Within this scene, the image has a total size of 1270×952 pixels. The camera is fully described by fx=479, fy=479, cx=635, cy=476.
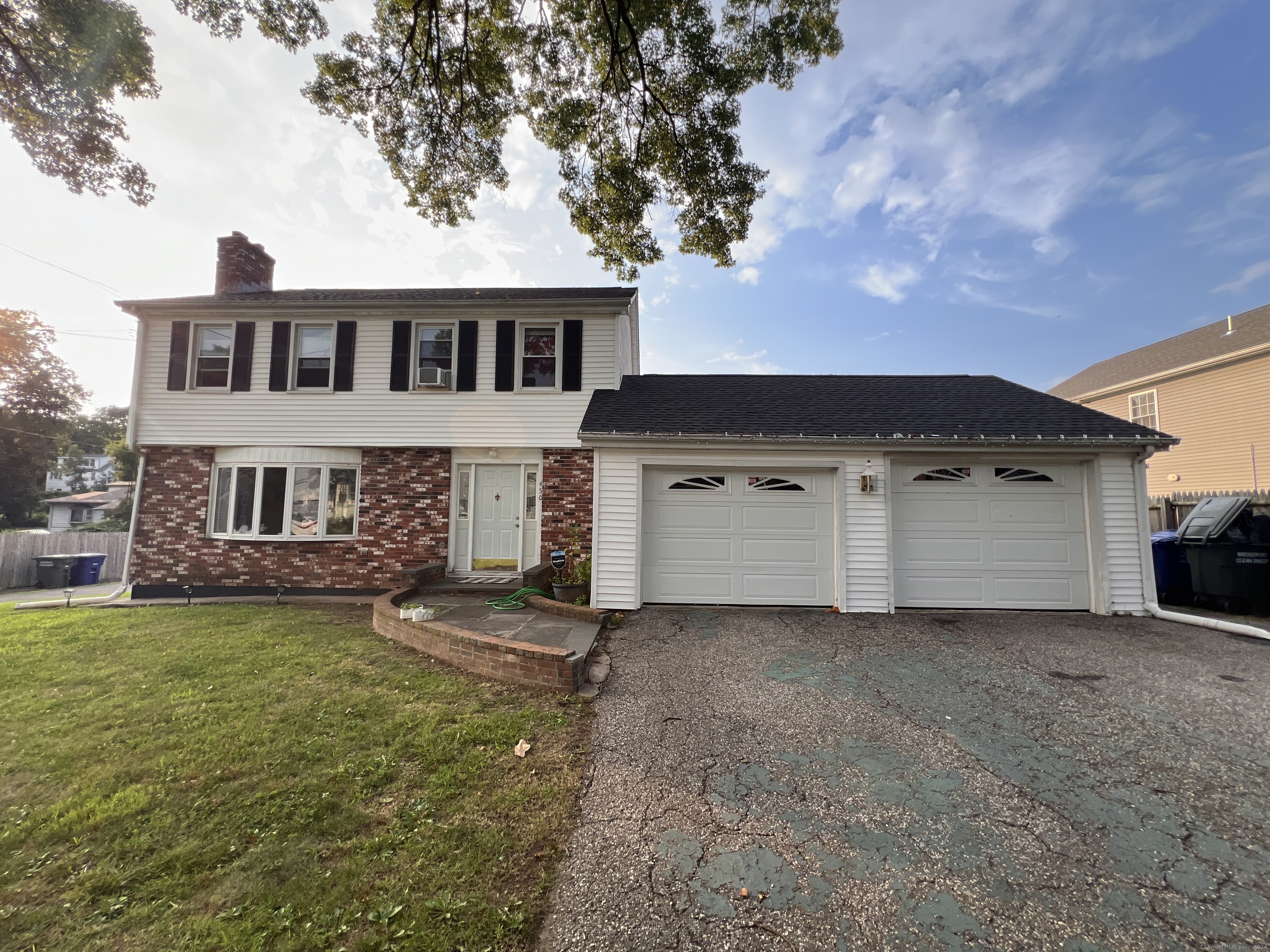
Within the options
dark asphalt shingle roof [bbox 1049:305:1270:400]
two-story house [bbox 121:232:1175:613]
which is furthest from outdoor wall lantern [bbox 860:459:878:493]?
dark asphalt shingle roof [bbox 1049:305:1270:400]

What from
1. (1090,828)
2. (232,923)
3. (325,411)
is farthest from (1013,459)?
(325,411)

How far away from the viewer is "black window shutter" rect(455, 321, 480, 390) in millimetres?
9453

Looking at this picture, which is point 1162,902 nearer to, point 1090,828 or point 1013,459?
point 1090,828

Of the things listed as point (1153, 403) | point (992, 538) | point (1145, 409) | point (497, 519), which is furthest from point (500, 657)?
point (1145, 409)

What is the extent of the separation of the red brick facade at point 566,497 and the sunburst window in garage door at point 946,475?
550 cm

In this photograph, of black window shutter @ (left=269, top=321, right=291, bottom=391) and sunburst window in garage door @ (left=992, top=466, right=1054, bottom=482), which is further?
black window shutter @ (left=269, top=321, right=291, bottom=391)

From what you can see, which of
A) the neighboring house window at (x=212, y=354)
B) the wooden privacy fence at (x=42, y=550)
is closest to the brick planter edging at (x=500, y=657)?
the neighboring house window at (x=212, y=354)

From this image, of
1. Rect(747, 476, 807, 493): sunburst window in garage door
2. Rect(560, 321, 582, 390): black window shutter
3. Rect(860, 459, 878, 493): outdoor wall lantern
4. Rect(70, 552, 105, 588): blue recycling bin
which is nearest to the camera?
Rect(860, 459, 878, 493): outdoor wall lantern

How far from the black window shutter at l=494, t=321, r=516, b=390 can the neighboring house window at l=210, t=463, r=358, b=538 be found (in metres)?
3.43

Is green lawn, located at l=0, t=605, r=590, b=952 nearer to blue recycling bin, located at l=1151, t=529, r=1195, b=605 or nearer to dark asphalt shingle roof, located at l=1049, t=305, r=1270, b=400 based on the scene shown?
blue recycling bin, located at l=1151, t=529, r=1195, b=605

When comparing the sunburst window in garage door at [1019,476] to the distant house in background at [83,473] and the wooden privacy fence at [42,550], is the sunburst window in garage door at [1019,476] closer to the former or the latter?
the wooden privacy fence at [42,550]

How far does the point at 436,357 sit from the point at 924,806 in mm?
9917

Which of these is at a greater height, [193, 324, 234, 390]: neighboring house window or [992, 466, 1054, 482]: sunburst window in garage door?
[193, 324, 234, 390]: neighboring house window

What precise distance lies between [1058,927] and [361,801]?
11.7 feet
